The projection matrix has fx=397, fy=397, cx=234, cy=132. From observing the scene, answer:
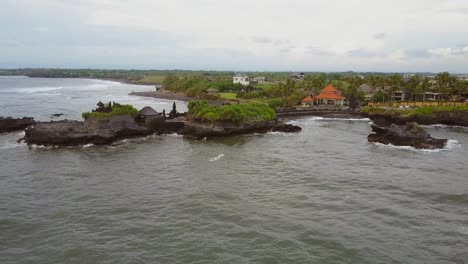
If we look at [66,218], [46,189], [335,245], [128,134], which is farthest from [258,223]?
[128,134]

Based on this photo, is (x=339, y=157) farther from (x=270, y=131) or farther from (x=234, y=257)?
(x=234, y=257)

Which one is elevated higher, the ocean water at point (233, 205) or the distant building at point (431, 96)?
the distant building at point (431, 96)

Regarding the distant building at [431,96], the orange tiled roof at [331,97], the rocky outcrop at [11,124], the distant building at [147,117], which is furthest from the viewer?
the distant building at [431,96]

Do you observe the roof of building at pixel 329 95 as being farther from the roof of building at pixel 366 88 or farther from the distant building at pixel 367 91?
the roof of building at pixel 366 88

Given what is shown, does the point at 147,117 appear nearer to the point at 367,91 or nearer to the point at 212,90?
the point at 367,91

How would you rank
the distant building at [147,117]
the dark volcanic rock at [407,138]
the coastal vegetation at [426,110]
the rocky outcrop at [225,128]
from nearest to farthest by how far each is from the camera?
1. the dark volcanic rock at [407,138]
2. the rocky outcrop at [225,128]
3. the distant building at [147,117]
4. the coastal vegetation at [426,110]

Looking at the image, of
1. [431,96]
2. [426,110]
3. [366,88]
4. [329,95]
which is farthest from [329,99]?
[431,96]

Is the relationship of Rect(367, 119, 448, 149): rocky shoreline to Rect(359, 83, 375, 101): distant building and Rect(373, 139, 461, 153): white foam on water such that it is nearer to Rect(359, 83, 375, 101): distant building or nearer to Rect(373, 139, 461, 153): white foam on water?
Rect(373, 139, 461, 153): white foam on water

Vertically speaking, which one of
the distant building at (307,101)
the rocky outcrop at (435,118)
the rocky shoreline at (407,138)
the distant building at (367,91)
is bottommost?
the rocky shoreline at (407,138)

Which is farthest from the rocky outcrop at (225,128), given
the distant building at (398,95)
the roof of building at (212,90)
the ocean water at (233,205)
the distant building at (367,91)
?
the roof of building at (212,90)
